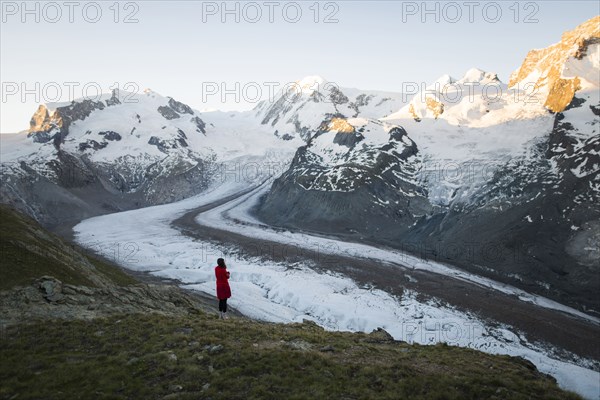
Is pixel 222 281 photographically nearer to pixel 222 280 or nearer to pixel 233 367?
pixel 222 280

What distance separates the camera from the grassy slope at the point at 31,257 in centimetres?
2211

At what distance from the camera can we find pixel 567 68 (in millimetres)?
122938

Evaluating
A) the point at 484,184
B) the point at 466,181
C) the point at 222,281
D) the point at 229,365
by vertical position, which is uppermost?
the point at 466,181

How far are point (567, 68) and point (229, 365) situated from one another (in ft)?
474

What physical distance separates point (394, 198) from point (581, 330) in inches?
2754

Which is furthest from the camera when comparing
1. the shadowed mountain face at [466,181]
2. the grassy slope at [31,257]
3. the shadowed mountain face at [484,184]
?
the shadowed mountain face at [466,181]

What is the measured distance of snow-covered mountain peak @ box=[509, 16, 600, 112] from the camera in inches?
4505

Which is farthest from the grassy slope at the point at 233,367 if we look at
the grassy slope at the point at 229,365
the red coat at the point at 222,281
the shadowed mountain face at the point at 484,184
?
the shadowed mountain face at the point at 484,184

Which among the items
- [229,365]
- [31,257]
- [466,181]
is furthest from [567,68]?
[31,257]

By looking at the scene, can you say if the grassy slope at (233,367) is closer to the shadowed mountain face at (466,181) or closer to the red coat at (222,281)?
the red coat at (222,281)

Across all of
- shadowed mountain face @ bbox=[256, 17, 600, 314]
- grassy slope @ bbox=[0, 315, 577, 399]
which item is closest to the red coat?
grassy slope @ bbox=[0, 315, 577, 399]

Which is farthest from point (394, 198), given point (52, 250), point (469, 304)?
point (52, 250)

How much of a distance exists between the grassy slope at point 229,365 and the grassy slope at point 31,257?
5.11 feet

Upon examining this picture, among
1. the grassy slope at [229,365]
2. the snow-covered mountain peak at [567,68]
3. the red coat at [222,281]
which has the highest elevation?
the snow-covered mountain peak at [567,68]
